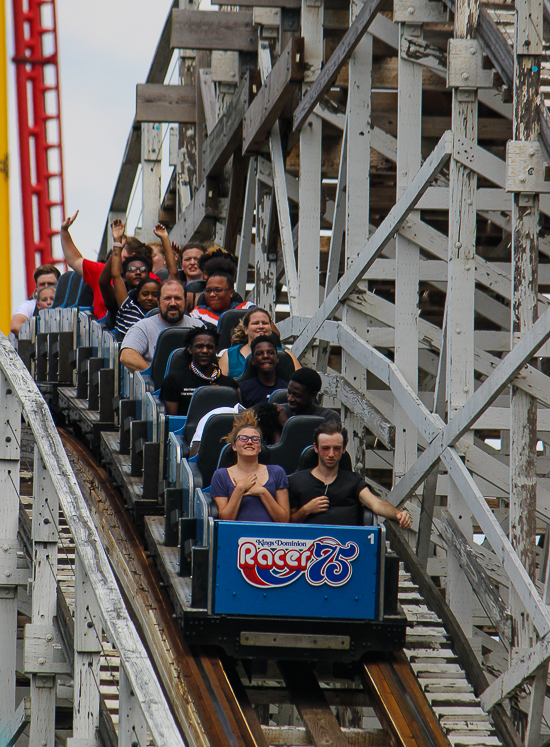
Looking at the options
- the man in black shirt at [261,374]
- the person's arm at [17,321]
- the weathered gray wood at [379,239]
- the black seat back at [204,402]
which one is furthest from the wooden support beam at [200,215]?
the black seat back at [204,402]

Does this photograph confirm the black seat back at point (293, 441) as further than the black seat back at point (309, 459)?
Yes

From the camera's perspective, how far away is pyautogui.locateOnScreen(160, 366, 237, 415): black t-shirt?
27.0 feet

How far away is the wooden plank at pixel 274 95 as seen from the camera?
1133 cm

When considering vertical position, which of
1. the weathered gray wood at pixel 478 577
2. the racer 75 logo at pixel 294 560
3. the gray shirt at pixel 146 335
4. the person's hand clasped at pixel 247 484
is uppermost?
the gray shirt at pixel 146 335

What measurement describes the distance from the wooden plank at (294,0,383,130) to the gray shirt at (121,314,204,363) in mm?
2758

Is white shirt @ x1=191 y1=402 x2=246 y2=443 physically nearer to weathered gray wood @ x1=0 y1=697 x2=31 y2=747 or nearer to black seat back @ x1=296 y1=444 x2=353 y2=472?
black seat back @ x1=296 y1=444 x2=353 y2=472

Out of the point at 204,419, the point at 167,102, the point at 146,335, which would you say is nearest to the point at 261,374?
the point at 204,419

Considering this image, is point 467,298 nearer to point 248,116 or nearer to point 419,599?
point 419,599

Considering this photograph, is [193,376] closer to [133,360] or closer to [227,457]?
[133,360]

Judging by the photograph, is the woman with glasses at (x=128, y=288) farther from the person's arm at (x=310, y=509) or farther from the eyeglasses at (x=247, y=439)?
the person's arm at (x=310, y=509)

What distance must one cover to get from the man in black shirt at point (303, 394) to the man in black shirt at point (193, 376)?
67cm

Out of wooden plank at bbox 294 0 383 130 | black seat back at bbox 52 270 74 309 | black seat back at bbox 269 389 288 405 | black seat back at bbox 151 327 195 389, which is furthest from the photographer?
black seat back at bbox 52 270 74 309

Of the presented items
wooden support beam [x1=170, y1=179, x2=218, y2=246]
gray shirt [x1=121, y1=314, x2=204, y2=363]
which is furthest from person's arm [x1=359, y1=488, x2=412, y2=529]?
wooden support beam [x1=170, y1=179, x2=218, y2=246]

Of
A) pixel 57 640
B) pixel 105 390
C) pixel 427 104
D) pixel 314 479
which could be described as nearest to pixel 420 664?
pixel 314 479
